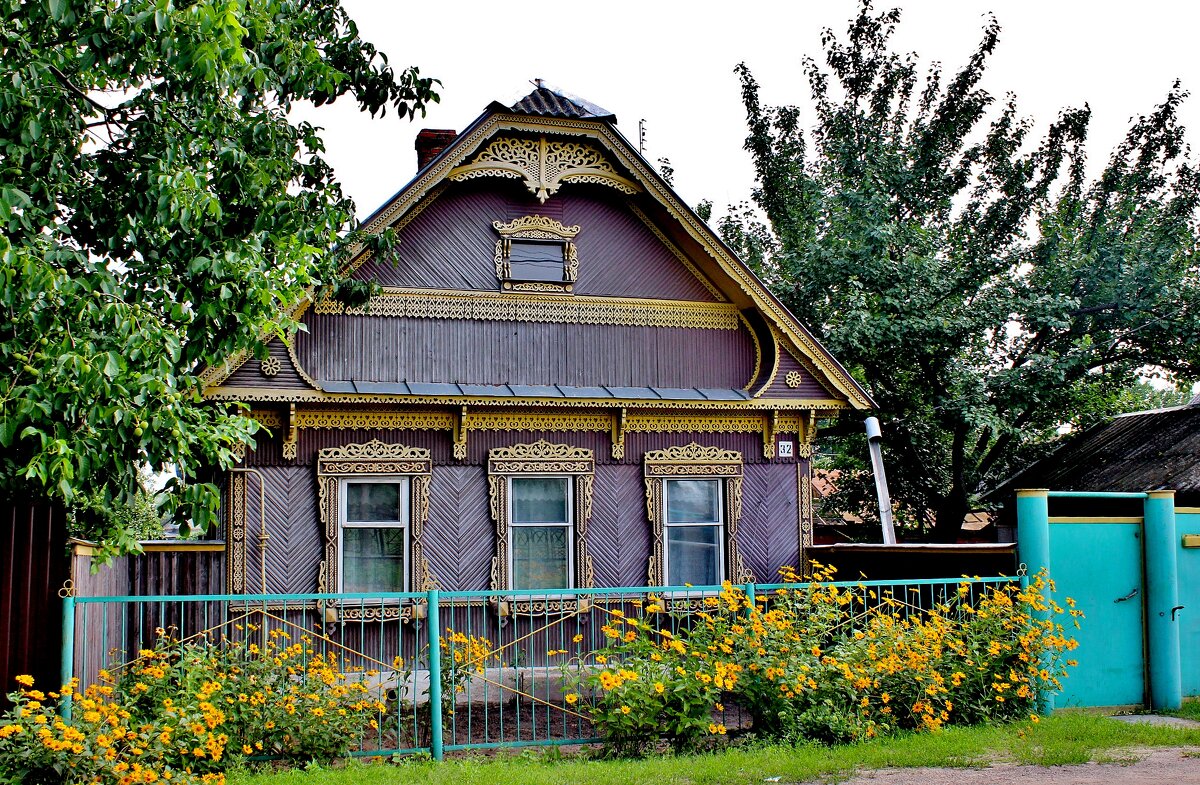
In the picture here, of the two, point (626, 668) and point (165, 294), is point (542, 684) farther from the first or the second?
point (165, 294)

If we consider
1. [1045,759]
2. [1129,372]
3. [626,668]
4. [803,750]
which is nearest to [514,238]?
[626,668]

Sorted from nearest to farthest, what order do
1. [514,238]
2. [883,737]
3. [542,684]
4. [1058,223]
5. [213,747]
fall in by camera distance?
1. [213,747]
2. [883,737]
3. [542,684]
4. [514,238]
5. [1058,223]

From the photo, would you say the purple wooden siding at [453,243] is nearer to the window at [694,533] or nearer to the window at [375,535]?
the window at [375,535]

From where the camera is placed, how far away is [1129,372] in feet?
62.5

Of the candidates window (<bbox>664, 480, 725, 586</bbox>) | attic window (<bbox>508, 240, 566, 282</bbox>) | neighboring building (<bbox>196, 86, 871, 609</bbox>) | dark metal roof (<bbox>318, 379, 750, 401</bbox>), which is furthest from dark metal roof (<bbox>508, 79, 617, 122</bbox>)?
window (<bbox>664, 480, 725, 586</bbox>)

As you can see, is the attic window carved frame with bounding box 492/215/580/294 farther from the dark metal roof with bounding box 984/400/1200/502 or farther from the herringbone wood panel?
the dark metal roof with bounding box 984/400/1200/502

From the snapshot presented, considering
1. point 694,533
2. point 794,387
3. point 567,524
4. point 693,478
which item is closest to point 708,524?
point 694,533

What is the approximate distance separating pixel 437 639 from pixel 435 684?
351 millimetres

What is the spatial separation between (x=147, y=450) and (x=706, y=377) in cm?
735

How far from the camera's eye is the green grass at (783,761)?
7969 mm

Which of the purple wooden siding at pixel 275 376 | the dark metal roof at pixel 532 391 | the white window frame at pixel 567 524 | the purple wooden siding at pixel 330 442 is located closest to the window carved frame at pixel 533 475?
the white window frame at pixel 567 524

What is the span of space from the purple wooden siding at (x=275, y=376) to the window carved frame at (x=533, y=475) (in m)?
2.37

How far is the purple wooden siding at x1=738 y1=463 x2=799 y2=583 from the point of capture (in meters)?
13.8

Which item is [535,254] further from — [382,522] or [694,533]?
[694,533]
